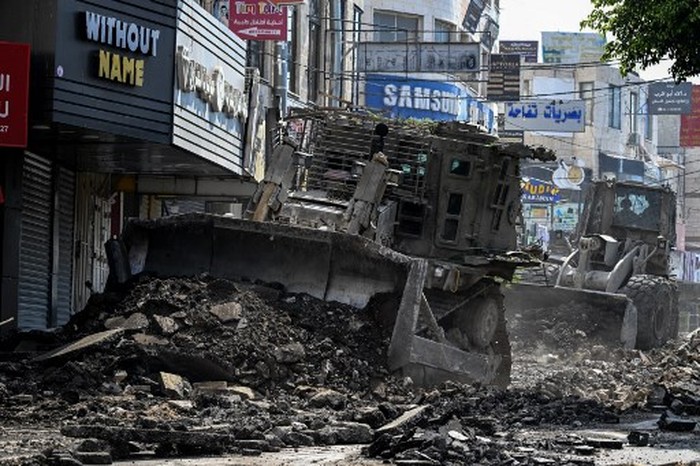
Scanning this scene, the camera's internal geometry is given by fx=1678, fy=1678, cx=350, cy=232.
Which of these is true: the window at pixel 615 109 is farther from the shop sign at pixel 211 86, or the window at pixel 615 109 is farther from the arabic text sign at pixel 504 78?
the shop sign at pixel 211 86

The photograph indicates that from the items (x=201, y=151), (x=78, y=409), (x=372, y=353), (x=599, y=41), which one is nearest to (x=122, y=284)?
(x=372, y=353)

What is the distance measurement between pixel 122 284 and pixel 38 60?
3.79m

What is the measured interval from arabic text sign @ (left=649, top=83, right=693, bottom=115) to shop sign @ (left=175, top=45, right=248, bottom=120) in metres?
50.6

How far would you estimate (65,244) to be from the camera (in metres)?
27.6

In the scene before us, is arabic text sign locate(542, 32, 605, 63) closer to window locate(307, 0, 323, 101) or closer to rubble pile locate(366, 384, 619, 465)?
window locate(307, 0, 323, 101)

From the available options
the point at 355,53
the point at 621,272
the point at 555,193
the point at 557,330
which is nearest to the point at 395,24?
the point at 355,53

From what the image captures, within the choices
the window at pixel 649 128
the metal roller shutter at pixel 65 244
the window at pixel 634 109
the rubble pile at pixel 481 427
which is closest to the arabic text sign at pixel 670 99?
the window at pixel 634 109

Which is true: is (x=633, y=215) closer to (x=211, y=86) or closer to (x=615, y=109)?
(x=211, y=86)

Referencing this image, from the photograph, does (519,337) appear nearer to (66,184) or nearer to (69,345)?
(66,184)

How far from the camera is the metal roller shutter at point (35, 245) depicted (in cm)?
2475

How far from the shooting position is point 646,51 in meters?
22.7

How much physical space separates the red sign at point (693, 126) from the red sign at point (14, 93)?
67524 mm

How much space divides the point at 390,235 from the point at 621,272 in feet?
38.7

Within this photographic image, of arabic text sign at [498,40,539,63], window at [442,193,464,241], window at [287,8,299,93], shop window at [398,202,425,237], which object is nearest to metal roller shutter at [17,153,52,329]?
shop window at [398,202,425,237]
